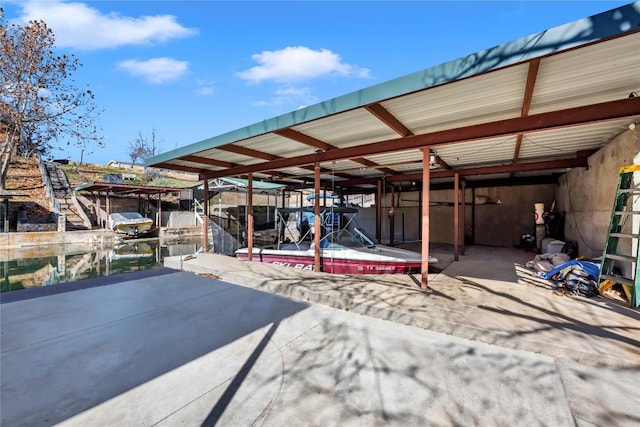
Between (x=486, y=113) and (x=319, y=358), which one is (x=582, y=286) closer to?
(x=486, y=113)

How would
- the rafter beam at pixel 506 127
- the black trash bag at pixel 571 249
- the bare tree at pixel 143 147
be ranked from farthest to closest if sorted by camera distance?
1. the bare tree at pixel 143 147
2. the black trash bag at pixel 571 249
3. the rafter beam at pixel 506 127

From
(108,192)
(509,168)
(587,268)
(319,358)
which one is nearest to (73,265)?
(108,192)

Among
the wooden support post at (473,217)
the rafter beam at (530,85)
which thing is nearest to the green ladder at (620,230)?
the rafter beam at (530,85)

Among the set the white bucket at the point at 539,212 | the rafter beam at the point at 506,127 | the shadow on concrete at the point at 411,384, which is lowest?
the shadow on concrete at the point at 411,384

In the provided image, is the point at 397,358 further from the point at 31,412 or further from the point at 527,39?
the point at 527,39

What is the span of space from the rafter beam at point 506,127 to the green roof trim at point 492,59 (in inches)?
61.3

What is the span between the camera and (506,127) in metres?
3.62

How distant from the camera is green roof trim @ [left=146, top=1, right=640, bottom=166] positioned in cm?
187

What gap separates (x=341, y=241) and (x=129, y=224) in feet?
45.5

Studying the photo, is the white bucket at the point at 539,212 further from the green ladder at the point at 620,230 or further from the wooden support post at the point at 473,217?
the green ladder at the point at 620,230

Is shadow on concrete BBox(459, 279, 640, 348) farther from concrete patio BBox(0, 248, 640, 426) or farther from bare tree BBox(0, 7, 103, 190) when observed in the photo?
bare tree BBox(0, 7, 103, 190)

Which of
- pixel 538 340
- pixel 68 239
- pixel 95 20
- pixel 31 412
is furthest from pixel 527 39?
pixel 68 239

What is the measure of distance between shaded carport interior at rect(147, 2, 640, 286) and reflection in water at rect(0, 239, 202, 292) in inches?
151

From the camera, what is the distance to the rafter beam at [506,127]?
2961mm
